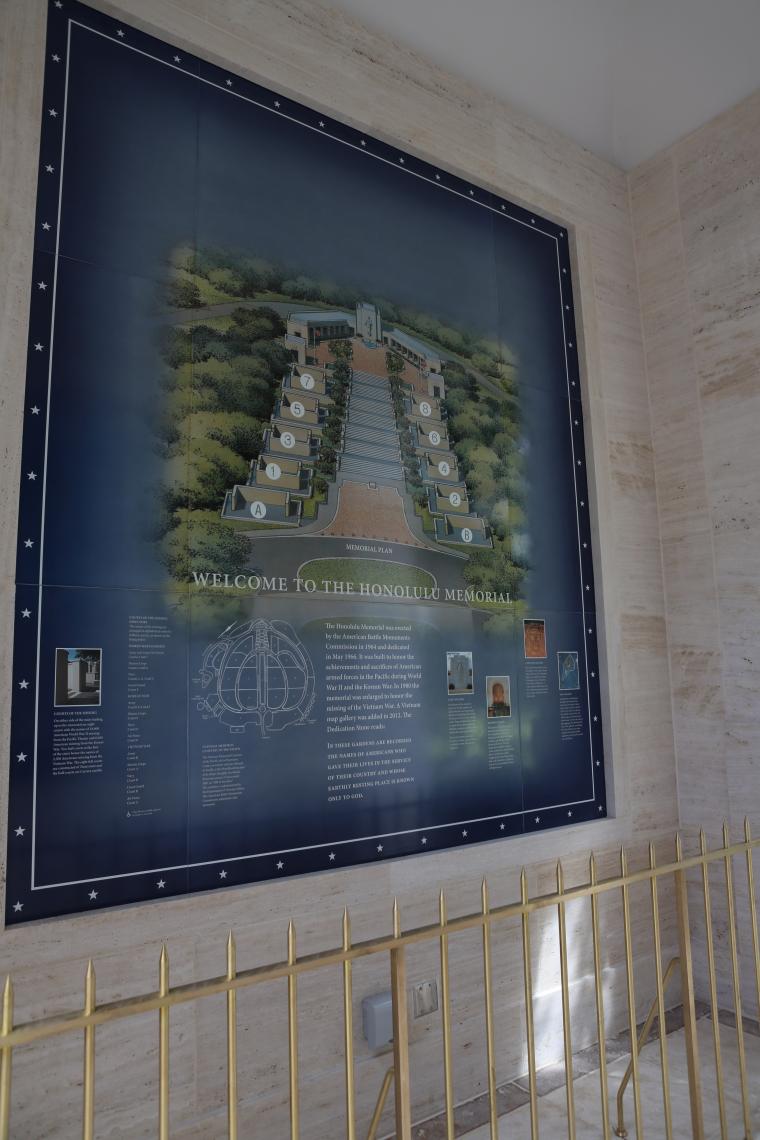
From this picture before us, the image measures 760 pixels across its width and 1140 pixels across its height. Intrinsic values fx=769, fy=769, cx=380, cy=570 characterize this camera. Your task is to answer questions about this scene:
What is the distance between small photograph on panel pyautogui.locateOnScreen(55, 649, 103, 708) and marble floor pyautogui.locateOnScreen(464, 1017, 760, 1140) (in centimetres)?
180

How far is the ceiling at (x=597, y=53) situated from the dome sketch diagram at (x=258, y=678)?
2.41 meters

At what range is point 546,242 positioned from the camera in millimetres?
3551

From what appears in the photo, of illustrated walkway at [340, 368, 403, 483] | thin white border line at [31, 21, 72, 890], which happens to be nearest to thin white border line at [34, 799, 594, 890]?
thin white border line at [31, 21, 72, 890]

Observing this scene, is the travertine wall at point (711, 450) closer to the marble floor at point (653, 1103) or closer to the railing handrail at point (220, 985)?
the marble floor at point (653, 1103)

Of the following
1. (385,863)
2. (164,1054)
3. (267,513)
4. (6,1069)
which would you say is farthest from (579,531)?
(6,1069)

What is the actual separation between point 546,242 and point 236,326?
5.79ft

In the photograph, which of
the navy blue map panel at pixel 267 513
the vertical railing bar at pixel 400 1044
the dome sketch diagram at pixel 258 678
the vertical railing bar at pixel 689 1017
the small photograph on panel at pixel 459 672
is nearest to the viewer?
the vertical railing bar at pixel 400 1044

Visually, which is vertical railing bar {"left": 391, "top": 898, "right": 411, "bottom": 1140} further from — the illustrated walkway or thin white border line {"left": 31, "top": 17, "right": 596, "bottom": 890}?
the illustrated walkway

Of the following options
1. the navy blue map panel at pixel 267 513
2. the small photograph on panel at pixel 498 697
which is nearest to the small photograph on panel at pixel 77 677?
the navy blue map panel at pixel 267 513

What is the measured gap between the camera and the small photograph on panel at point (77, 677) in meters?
2.05

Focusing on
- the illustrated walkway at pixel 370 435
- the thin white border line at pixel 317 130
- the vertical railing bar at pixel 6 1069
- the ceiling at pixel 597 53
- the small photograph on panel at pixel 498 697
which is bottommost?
the vertical railing bar at pixel 6 1069

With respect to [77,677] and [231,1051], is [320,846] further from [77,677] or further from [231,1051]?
[231,1051]

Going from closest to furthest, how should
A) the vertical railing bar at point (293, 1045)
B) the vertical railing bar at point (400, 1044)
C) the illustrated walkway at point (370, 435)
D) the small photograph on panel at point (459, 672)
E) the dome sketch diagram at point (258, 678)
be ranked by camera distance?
the vertical railing bar at point (293, 1045)
the vertical railing bar at point (400, 1044)
the dome sketch diagram at point (258, 678)
the illustrated walkway at point (370, 435)
the small photograph on panel at point (459, 672)

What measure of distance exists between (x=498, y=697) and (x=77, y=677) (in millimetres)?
1582
